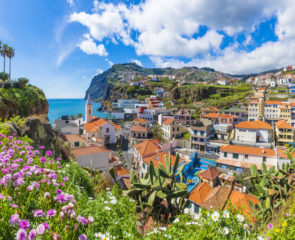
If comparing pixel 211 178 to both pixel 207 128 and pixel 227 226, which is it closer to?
pixel 227 226

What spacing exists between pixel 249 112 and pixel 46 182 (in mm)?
74420

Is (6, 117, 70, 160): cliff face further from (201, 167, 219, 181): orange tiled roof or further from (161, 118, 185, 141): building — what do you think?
(161, 118, 185, 141): building

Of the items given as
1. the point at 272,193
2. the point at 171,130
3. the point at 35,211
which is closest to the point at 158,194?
the point at 35,211

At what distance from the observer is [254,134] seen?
1510 inches

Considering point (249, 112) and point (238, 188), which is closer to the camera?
point (238, 188)

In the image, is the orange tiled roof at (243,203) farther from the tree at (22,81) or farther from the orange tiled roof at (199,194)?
the tree at (22,81)

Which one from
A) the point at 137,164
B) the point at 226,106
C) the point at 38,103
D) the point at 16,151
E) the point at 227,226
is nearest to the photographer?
the point at 227,226

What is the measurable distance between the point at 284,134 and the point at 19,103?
55859 millimetres

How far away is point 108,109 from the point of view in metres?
123

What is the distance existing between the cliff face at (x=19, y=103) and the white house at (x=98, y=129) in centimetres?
1666

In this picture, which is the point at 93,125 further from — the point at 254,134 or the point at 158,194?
the point at 254,134

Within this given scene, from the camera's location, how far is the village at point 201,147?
16562 mm

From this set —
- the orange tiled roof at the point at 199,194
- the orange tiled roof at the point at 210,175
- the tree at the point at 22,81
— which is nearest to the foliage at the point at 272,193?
the orange tiled roof at the point at 199,194

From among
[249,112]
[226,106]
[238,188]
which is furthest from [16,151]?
[226,106]
